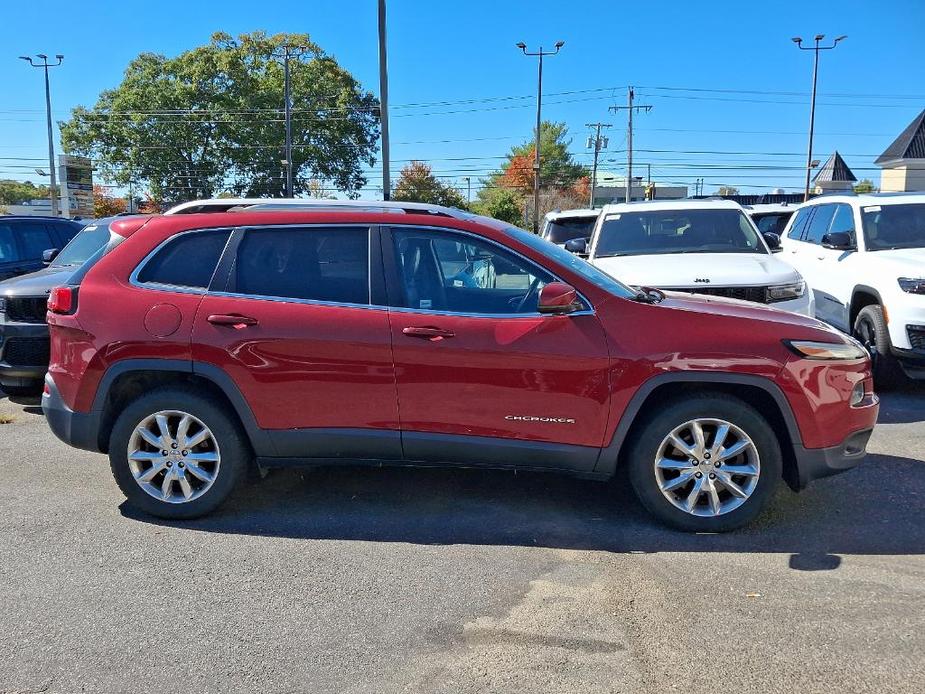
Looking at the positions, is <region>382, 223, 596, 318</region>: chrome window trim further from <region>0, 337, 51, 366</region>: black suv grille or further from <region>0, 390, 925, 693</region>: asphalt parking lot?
<region>0, 337, 51, 366</region>: black suv grille

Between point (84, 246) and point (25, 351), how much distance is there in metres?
2.30

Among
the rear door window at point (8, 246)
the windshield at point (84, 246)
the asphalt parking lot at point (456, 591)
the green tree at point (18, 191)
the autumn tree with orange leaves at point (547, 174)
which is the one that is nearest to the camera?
the asphalt parking lot at point (456, 591)

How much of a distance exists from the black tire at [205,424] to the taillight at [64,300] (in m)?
0.67

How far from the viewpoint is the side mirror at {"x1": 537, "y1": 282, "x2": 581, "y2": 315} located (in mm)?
3926

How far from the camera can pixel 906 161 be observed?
1964 inches

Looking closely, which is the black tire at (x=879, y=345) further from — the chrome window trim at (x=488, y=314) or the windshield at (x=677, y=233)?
the chrome window trim at (x=488, y=314)

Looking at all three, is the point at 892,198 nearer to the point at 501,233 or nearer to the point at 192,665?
the point at 501,233

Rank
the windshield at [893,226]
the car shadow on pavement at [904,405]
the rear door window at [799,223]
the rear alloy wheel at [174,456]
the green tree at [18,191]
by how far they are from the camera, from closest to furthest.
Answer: the rear alloy wheel at [174,456]
the car shadow on pavement at [904,405]
the windshield at [893,226]
the rear door window at [799,223]
the green tree at [18,191]

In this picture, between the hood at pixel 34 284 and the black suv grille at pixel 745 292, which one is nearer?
the black suv grille at pixel 745 292

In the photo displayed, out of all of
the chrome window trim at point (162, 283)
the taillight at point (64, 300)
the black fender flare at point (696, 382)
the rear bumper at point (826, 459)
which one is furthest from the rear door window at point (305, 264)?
the rear bumper at point (826, 459)

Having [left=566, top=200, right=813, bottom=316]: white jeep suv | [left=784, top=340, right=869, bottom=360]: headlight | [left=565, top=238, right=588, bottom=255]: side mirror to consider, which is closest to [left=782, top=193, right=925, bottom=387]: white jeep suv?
[left=566, top=200, right=813, bottom=316]: white jeep suv

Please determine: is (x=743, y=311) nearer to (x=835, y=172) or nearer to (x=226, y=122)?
(x=226, y=122)

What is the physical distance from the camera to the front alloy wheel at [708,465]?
4000 millimetres

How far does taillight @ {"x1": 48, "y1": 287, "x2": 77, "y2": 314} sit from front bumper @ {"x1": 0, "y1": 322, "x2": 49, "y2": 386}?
2709mm
